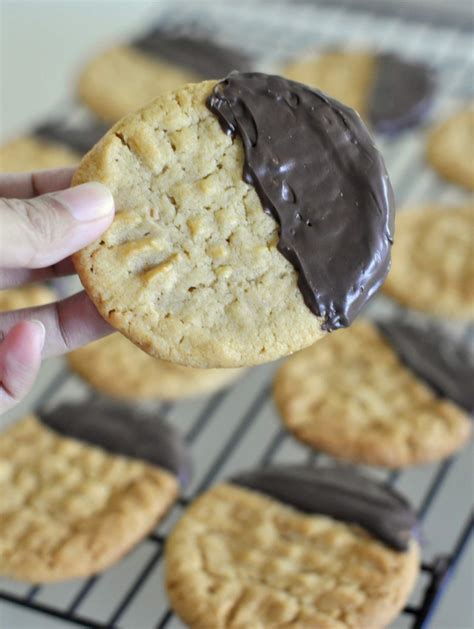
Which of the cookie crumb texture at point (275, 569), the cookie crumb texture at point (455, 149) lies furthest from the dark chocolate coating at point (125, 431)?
the cookie crumb texture at point (455, 149)

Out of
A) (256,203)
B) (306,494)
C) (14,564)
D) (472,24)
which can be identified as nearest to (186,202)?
(256,203)

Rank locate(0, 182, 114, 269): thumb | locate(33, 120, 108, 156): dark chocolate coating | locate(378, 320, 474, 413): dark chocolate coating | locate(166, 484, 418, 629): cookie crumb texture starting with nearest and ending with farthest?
locate(0, 182, 114, 269): thumb → locate(166, 484, 418, 629): cookie crumb texture → locate(378, 320, 474, 413): dark chocolate coating → locate(33, 120, 108, 156): dark chocolate coating

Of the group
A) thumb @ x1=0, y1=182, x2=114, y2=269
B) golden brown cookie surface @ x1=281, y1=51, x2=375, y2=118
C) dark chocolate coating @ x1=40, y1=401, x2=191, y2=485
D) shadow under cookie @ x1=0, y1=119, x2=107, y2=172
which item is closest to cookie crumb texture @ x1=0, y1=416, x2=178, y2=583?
dark chocolate coating @ x1=40, y1=401, x2=191, y2=485

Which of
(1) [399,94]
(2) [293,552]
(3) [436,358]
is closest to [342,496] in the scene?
(2) [293,552]

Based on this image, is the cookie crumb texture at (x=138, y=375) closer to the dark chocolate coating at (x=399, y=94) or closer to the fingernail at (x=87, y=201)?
the fingernail at (x=87, y=201)

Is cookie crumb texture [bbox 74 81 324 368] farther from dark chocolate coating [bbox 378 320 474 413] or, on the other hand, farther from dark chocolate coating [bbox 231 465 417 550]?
dark chocolate coating [bbox 378 320 474 413]
